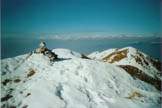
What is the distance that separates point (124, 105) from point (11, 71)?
10.9 metres

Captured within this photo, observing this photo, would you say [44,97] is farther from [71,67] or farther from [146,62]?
[146,62]

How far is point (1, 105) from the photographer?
15148 millimetres

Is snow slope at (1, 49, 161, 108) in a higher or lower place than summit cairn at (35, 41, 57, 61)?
lower

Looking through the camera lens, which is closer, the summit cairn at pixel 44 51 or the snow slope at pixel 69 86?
the snow slope at pixel 69 86

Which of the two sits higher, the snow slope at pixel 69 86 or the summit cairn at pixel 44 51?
the summit cairn at pixel 44 51

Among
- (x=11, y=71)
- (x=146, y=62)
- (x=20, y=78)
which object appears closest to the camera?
(x=20, y=78)

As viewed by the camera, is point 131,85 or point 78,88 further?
point 131,85

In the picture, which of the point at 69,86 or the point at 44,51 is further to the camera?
the point at 44,51

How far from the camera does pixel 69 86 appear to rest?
56.8 feet

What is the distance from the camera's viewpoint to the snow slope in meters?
15.3

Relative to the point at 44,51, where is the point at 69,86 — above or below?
below

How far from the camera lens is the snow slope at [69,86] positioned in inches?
604

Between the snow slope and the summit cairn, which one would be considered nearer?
the snow slope

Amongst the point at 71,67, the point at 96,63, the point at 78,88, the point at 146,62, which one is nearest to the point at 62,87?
the point at 78,88
